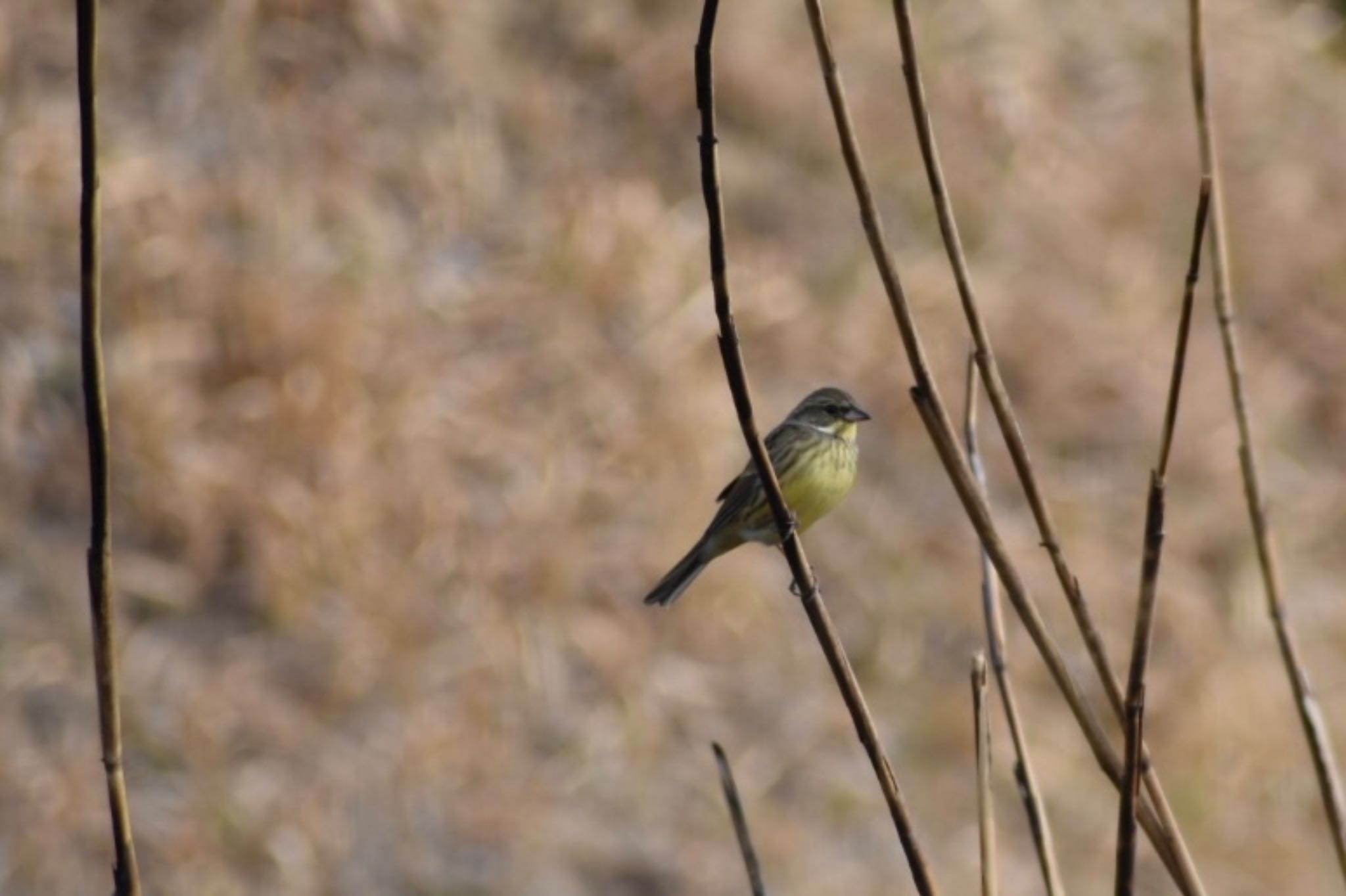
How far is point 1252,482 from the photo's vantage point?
238 cm

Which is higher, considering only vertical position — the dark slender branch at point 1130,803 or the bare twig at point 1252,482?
the bare twig at point 1252,482

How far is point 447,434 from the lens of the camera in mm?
7852

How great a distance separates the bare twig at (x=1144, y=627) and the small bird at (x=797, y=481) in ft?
5.19

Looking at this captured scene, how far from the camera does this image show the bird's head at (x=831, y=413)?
3.81 metres

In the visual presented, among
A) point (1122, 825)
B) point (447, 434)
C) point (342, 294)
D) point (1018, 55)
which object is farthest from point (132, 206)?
point (1122, 825)

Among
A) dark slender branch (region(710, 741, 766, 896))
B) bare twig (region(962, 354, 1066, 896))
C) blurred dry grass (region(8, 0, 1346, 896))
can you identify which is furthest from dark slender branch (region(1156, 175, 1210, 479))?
blurred dry grass (region(8, 0, 1346, 896))

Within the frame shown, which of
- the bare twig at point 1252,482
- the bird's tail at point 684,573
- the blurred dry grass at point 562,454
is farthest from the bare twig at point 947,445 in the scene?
the blurred dry grass at point 562,454

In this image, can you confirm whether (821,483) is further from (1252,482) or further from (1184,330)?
(1184,330)

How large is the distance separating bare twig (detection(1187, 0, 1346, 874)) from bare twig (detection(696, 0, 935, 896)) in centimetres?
61

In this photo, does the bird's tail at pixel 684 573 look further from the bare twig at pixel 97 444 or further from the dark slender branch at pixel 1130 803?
the bare twig at pixel 97 444

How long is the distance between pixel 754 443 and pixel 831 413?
2.10m

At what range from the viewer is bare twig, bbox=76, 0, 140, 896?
4.75ft

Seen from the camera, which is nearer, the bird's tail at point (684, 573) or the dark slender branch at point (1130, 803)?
the dark slender branch at point (1130, 803)

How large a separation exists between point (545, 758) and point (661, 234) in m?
2.75
